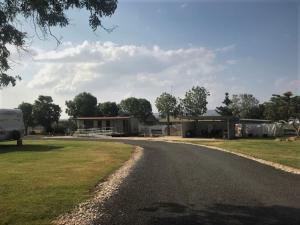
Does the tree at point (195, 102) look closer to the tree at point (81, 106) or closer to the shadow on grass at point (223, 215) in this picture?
the tree at point (81, 106)

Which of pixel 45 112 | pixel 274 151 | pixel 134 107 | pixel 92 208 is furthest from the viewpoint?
pixel 134 107

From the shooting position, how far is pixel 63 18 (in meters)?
11.7

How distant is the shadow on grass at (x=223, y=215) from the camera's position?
10.2 meters

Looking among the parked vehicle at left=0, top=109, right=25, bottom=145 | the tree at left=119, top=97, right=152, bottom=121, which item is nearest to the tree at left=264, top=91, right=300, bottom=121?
the parked vehicle at left=0, top=109, right=25, bottom=145

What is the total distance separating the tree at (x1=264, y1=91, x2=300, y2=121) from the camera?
66.4 meters

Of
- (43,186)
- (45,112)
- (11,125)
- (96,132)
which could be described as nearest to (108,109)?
(45,112)

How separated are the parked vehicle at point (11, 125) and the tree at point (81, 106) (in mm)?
65550

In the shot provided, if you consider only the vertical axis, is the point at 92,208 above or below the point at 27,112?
below

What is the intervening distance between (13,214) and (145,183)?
5.94 meters

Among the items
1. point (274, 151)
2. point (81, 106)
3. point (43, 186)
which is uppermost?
point (81, 106)

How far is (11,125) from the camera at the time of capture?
1459 inches

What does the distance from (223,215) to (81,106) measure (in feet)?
312

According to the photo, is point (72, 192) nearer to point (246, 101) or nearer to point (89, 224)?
point (89, 224)

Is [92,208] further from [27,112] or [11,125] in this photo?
[27,112]
